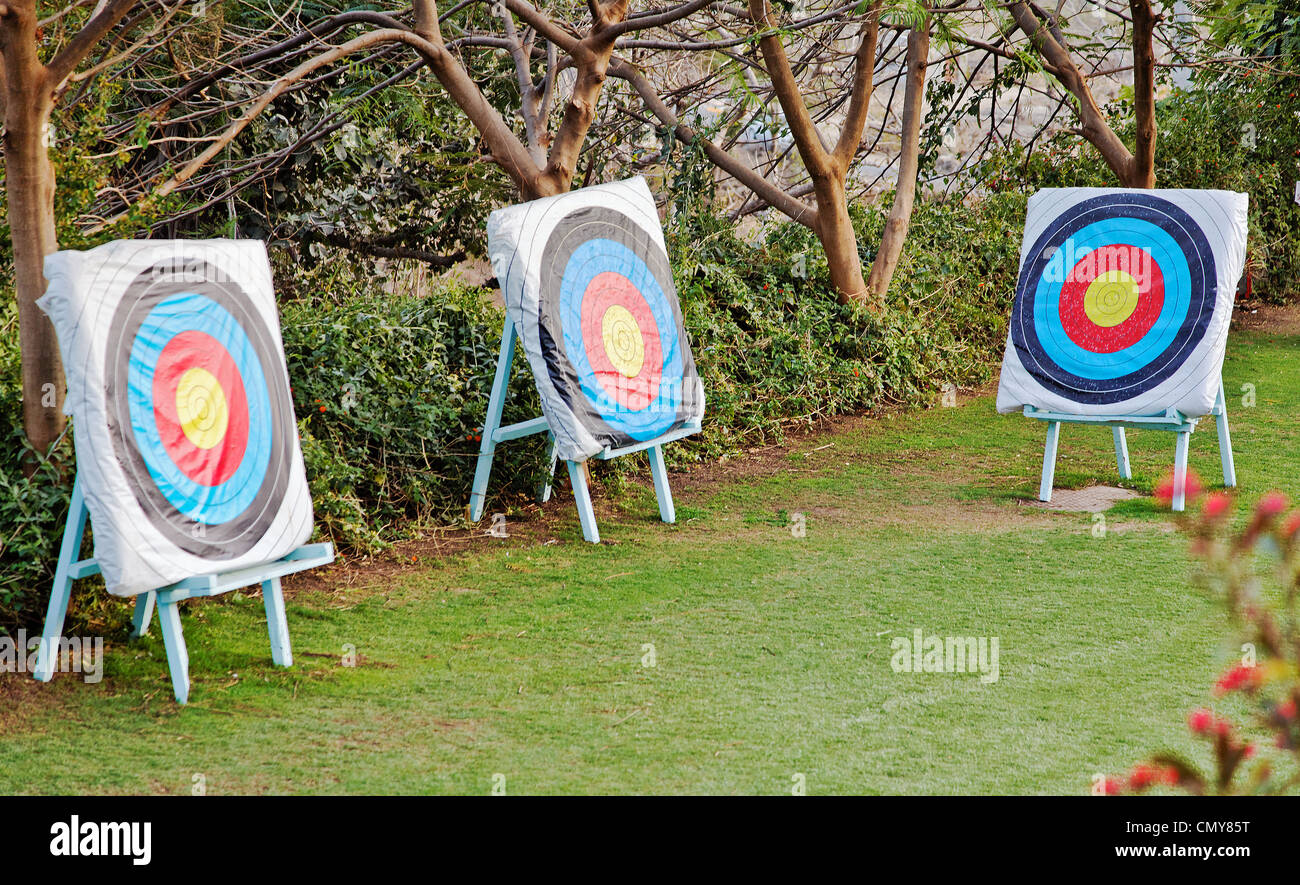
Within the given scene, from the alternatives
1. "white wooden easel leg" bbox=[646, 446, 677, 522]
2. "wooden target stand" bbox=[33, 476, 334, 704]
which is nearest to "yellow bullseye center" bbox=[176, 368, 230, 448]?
"wooden target stand" bbox=[33, 476, 334, 704]

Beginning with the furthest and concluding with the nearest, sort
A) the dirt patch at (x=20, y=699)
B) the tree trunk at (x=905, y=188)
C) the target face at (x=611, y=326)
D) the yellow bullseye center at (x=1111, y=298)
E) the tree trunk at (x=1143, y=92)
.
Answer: the tree trunk at (x=905, y=188) < the tree trunk at (x=1143, y=92) < the yellow bullseye center at (x=1111, y=298) < the target face at (x=611, y=326) < the dirt patch at (x=20, y=699)

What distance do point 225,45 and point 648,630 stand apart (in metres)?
4.23

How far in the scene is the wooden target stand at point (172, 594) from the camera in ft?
9.83

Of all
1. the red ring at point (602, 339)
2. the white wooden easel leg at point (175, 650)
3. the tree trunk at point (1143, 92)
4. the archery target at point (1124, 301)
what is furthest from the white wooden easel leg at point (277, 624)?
the tree trunk at point (1143, 92)

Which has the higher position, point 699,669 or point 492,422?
point 492,422

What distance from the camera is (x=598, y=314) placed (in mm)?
4543

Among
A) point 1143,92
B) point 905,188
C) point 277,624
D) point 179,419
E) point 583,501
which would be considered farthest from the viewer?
point 905,188

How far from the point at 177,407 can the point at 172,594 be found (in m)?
0.52

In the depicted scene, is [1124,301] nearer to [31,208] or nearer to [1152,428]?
[1152,428]

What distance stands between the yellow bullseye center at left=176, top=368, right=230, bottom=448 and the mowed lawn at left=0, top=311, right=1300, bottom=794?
661 mm

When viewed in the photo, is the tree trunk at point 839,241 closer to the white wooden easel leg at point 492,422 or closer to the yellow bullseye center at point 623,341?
the yellow bullseye center at point 623,341

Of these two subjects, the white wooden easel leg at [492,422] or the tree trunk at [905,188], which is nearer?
the white wooden easel leg at [492,422]

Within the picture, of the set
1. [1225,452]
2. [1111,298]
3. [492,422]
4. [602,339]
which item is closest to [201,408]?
[492,422]

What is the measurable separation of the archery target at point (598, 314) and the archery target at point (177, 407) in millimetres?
1043
